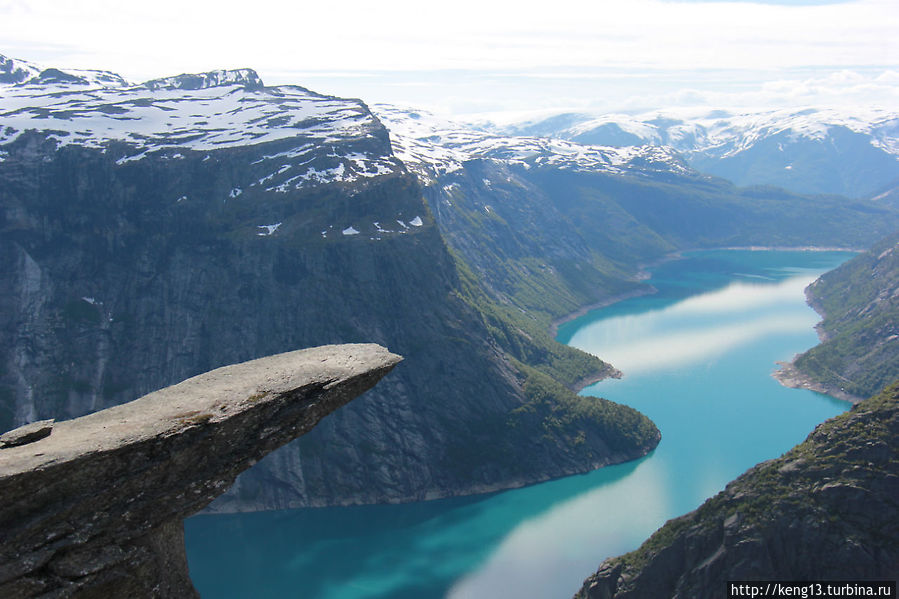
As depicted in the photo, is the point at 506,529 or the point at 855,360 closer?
the point at 506,529

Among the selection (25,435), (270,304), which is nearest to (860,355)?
A: (270,304)

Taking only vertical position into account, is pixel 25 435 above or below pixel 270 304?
above

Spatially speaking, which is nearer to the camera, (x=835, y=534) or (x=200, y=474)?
(x=200, y=474)

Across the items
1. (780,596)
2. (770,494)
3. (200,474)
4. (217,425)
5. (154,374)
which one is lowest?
(154,374)

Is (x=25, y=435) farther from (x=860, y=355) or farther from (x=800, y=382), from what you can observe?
(x=860, y=355)

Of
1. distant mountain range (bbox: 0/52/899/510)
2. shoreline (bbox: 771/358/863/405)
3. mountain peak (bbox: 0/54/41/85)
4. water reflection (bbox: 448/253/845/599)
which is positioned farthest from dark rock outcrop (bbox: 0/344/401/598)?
mountain peak (bbox: 0/54/41/85)

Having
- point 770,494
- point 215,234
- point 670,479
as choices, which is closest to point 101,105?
point 215,234

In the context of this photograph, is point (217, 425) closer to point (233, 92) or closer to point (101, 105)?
point (101, 105)

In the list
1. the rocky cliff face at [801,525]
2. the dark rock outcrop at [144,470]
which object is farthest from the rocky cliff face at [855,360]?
the dark rock outcrop at [144,470]
